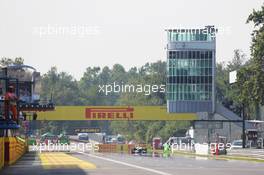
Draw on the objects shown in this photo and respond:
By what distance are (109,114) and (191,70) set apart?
18.5 meters

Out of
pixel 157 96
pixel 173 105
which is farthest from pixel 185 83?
pixel 157 96

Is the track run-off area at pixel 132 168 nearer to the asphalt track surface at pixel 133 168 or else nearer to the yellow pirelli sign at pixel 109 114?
the asphalt track surface at pixel 133 168

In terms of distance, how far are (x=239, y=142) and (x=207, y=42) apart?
26.6 m

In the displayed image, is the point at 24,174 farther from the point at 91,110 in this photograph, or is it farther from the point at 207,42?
the point at 207,42

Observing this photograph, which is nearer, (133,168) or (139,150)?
(133,168)

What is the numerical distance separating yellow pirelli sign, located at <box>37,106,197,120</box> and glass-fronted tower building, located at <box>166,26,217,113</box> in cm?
809

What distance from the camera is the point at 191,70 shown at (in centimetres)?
12488

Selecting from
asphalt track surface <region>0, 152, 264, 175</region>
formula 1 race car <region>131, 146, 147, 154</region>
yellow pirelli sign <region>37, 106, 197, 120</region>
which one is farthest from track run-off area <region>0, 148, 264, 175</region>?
yellow pirelli sign <region>37, 106, 197, 120</region>

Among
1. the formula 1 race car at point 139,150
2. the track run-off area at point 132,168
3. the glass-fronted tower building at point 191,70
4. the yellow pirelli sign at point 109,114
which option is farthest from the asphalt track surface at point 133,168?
the glass-fronted tower building at point 191,70

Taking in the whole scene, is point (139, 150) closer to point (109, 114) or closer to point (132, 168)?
point (109, 114)

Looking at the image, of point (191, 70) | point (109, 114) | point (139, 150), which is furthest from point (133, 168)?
point (191, 70)

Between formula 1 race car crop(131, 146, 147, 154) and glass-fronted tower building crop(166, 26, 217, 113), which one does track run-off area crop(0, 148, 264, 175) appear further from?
glass-fronted tower building crop(166, 26, 217, 113)

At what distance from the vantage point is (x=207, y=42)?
122 m

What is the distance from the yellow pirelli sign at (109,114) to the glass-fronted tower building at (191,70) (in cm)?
809
